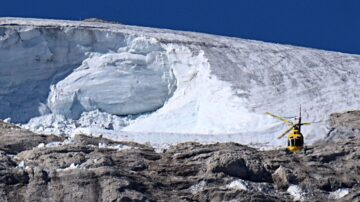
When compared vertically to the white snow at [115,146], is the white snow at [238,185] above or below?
below

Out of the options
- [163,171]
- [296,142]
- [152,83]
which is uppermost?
[152,83]

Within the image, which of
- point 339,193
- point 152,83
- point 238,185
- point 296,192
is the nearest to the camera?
point 238,185

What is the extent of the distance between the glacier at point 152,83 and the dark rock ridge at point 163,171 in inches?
127

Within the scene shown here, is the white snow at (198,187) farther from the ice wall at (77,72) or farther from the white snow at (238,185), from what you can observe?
the ice wall at (77,72)

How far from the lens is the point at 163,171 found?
43688mm

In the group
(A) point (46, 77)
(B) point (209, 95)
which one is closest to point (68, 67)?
(A) point (46, 77)

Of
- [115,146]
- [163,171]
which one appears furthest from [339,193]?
[115,146]

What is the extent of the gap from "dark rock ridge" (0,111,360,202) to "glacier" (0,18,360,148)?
3.23 m

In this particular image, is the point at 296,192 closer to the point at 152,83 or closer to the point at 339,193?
the point at 339,193

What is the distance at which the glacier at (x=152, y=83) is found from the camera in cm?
5094

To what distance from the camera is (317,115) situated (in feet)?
168

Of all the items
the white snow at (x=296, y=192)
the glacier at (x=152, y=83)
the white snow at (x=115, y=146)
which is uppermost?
the glacier at (x=152, y=83)

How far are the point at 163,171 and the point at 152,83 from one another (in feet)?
33.0

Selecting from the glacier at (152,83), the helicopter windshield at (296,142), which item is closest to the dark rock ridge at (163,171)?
the helicopter windshield at (296,142)
